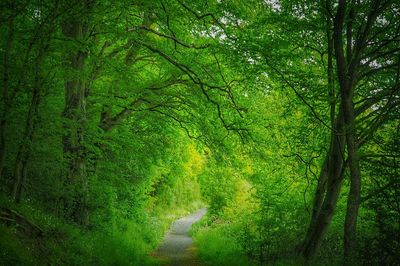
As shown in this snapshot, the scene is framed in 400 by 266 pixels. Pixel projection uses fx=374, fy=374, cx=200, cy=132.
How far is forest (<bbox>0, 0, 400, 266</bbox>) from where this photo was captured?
773 centimetres

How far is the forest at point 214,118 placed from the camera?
7.73m

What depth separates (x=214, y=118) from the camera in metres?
13.7

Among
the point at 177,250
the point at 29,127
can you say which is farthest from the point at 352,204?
the point at 177,250

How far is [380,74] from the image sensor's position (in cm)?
1002

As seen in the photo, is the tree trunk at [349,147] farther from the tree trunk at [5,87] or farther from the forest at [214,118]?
the tree trunk at [5,87]

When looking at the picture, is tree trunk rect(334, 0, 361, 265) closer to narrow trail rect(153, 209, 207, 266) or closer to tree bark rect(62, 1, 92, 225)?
tree bark rect(62, 1, 92, 225)

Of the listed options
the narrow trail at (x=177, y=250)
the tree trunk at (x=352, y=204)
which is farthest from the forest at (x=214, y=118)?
the narrow trail at (x=177, y=250)

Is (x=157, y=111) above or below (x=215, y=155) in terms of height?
above

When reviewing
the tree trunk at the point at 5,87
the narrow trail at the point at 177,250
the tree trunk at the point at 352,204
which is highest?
the tree trunk at the point at 5,87

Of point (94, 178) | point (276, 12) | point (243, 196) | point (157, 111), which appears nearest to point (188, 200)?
point (243, 196)

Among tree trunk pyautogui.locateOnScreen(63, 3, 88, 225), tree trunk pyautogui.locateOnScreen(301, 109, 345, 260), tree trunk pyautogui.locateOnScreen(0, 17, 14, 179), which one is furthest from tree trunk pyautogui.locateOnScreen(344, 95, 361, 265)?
tree trunk pyautogui.locateOnScreen(0, 17, 14, 179)

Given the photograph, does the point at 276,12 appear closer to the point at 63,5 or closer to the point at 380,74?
the point at 380,74

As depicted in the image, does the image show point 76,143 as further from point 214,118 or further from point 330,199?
point 330,199

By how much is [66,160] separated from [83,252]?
2.27 metres
